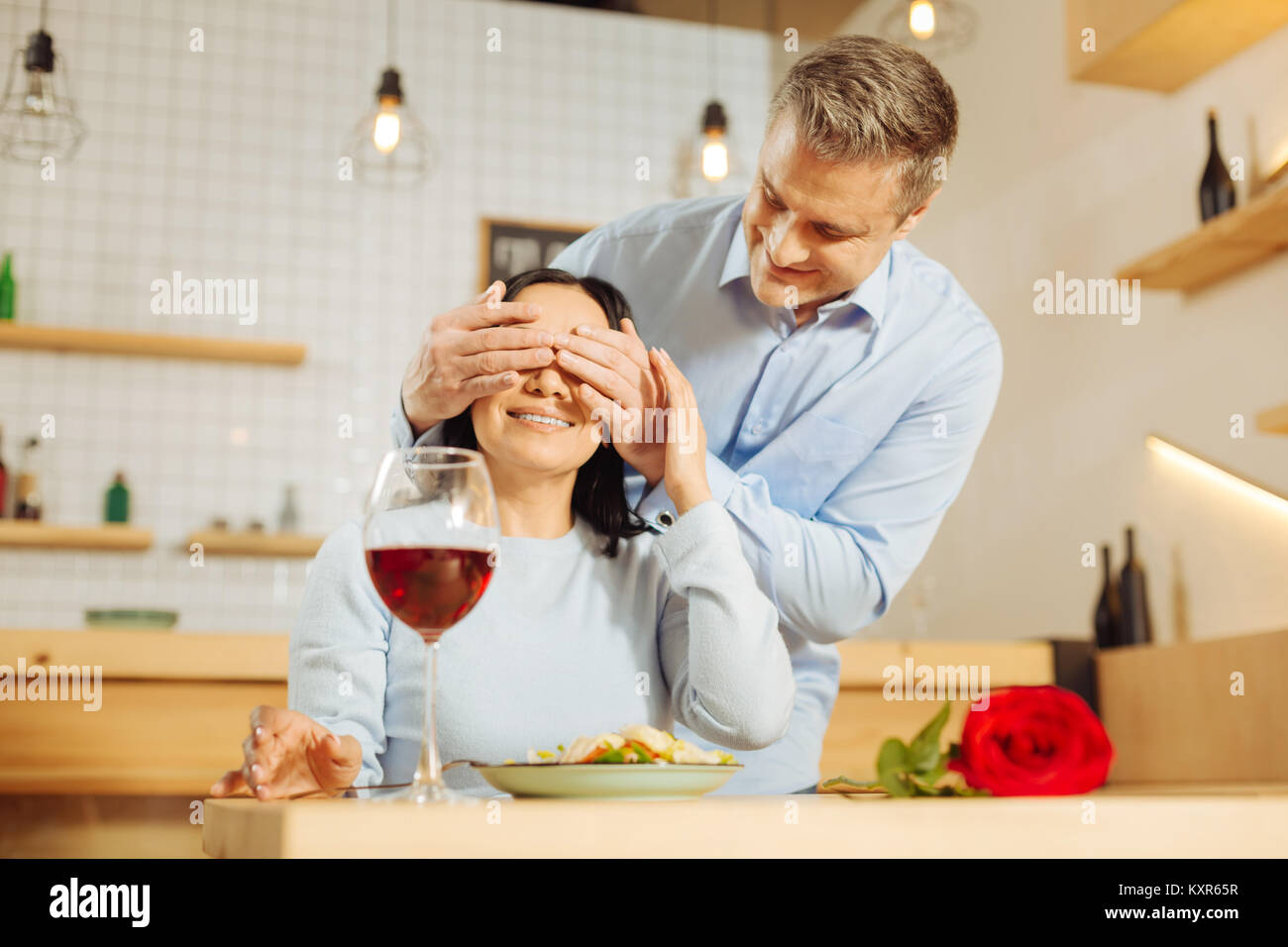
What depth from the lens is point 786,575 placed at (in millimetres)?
1296

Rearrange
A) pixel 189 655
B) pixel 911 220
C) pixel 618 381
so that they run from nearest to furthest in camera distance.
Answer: pixel 618 381
pixel 911 220
pixel 189 655

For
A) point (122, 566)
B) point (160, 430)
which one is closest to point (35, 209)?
point (160, 430)

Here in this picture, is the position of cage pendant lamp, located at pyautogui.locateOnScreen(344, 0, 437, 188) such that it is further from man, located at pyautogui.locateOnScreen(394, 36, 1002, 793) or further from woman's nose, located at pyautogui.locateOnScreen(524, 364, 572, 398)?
woman's nose, located at pyautogui.locateOnScreen(524, 364, 572, 398)

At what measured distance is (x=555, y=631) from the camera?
1135 mm

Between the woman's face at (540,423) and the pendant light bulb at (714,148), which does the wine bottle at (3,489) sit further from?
the woman's face at (540,423)

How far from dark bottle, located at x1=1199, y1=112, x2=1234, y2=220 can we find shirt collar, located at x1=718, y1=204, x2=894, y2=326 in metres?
1.47

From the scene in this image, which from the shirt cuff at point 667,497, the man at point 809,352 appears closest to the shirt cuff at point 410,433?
the man at point 809,352

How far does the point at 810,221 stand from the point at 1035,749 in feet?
2.29

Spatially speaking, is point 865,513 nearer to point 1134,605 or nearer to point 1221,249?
point 1221,249

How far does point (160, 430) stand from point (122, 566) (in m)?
0.45

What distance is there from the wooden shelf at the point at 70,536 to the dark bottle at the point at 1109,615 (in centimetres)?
276

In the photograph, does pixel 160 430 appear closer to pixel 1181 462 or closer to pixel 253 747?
pixel 1181 462

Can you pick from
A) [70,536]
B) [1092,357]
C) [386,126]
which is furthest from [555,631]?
[70,536]
